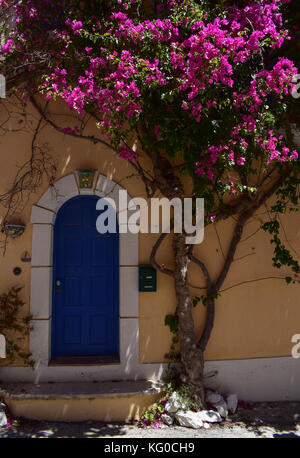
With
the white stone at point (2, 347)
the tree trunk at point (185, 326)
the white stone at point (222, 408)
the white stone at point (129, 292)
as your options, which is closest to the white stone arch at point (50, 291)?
the white stone at point (129, 292)

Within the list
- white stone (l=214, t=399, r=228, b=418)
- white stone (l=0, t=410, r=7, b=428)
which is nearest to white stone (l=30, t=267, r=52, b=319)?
white stone (l=0, t=410, r=7, b=428)

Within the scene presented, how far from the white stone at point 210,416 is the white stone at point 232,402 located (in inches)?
11.0

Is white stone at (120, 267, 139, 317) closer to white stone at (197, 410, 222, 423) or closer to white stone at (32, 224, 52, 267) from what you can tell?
white stone at (32, 224, 52, 267)

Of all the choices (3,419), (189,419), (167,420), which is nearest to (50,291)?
(3,419)

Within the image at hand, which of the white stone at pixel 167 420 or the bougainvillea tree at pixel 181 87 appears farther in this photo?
the white stone at pixel 167 420

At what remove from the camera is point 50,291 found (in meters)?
4.94

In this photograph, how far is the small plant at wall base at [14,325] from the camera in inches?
186

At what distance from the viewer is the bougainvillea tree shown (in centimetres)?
395

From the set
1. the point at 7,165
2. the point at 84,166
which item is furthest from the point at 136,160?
the point at 7,165

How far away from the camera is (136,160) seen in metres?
4.82

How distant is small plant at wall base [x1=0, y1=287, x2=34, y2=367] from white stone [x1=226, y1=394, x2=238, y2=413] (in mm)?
2428

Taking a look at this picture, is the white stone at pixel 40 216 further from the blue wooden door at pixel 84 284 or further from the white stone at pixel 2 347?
the white stone at pixel 2 347

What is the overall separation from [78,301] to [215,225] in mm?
2038
